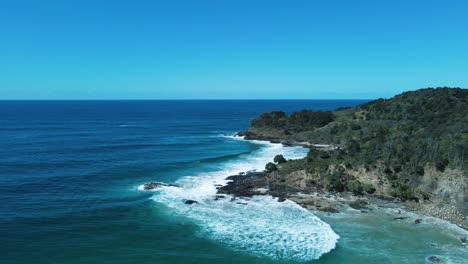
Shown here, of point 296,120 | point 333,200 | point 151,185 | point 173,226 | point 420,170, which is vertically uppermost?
point 296,120

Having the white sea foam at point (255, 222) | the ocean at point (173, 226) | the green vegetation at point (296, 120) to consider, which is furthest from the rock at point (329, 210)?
the green vegetation at point (296, 120)

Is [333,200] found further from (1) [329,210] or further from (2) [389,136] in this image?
(2) [389,136]

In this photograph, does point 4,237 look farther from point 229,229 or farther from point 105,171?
point 105,171

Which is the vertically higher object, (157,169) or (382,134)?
(382,134)

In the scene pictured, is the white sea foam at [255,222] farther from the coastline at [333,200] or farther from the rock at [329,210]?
the rock at [329,210]

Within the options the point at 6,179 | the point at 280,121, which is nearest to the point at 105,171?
the point at 6,179

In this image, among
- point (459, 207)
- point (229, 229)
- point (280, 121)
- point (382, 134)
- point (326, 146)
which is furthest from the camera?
point (280, 121)

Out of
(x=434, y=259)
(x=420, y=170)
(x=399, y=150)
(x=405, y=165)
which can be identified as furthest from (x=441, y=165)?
(x=434, y=259)
